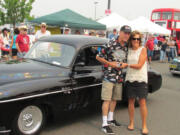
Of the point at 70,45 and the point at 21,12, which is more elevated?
the point at 21,12

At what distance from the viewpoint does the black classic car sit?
336cm

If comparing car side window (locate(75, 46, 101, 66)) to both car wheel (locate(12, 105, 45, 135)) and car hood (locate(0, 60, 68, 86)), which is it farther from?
car wheel (locate(12, 105, 45, 135))

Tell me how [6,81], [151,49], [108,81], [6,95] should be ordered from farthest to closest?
[151,49] < [108,81] < [6,81] < [6,95]

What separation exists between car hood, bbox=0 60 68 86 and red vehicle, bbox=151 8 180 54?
19485mm

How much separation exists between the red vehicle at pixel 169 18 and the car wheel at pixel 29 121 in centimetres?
2011

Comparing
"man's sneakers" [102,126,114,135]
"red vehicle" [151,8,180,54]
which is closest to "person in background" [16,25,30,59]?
"man's sneakers" [102,126,114,135]

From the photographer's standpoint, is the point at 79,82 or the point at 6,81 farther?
the point at 79,82

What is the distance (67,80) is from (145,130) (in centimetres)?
167

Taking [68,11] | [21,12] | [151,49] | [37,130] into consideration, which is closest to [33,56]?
[37,130]

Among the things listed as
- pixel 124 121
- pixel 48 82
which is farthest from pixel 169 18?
pixel 48 82

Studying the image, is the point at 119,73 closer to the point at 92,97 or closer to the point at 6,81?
the point at 92,97

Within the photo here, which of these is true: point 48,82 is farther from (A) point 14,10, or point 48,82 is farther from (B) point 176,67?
(A) point 14,10

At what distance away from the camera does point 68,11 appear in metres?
13.2

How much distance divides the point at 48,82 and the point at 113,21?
46.8 feet
